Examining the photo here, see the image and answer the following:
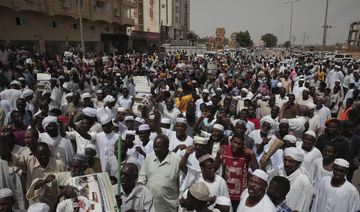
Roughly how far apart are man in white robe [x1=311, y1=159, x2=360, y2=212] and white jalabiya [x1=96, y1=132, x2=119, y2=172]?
3089 mm

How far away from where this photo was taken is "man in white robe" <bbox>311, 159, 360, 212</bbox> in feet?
9.74

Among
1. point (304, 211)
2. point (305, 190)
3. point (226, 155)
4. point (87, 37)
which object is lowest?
point (304, 211)

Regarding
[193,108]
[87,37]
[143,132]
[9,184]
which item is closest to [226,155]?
[143,132]

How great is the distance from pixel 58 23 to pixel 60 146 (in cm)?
2679

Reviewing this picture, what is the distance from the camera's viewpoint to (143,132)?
4043 mm

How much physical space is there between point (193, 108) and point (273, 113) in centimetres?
179

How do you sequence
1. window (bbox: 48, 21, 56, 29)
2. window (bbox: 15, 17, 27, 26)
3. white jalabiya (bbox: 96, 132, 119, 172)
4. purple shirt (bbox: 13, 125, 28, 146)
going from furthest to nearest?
window (bbox: 48, 21, 56, 29) → window (bbox: 15, 17, 27, 26) → purple shirt (bbox: 13, 125, 28, 146) → white jalabiya (bbox: 96, 132, 119, 172)

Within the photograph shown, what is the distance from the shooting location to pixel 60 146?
386cm

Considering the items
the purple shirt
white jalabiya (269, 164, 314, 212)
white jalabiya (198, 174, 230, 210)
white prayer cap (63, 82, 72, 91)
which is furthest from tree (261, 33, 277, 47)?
white jalabiya (198, 174, 230, 210)

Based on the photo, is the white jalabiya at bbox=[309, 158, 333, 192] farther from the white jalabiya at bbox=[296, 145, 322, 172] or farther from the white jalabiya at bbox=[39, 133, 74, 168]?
the white jalabiya at bbox=[39, 133, 74, 168]

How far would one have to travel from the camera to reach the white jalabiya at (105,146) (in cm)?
399

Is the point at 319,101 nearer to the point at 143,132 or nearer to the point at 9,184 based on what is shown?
the point at 143,132

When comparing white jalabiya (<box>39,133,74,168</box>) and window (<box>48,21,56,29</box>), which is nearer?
white jalabiya (<box>39,133,74,168</box>)

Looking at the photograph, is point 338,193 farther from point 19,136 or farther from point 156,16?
point 156,16
